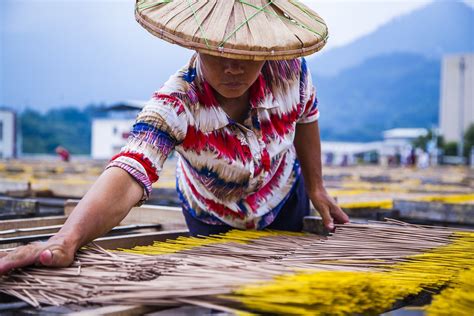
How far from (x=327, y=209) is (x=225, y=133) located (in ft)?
2.11

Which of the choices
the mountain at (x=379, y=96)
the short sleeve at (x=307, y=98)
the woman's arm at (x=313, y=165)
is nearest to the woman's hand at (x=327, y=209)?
the woman's arm at (x=313, y=165)

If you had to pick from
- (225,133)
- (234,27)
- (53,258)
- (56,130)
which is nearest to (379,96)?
(56,130)

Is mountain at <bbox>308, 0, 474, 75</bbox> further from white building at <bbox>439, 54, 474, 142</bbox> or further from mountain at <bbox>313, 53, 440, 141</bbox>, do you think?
white building at <bbox>439, 54, 474, 142</bbox>

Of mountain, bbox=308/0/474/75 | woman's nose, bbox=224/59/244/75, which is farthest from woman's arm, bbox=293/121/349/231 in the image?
mountain, bbox=308/0/474/75

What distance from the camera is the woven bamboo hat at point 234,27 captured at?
168 centimetres

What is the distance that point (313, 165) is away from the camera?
2498 millimetres

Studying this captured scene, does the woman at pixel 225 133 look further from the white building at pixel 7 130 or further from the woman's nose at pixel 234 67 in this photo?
the white building at pixel 7 130

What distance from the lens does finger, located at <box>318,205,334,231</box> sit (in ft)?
7.77

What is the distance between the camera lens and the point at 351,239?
1.84 metres

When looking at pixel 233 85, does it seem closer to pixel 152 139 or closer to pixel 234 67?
pixel 234 67

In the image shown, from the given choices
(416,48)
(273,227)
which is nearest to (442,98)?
(273,227)

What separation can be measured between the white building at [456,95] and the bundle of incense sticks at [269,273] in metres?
49.5

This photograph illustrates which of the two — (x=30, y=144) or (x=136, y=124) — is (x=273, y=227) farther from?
(x=30, y=144)

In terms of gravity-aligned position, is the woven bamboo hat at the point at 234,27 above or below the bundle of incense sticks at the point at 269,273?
above
